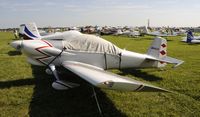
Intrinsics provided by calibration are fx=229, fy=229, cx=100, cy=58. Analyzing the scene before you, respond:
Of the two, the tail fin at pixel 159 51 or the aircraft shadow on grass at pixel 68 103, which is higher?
the tail fin at pixel 159 51

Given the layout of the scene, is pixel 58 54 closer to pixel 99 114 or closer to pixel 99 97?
pixel 99 97

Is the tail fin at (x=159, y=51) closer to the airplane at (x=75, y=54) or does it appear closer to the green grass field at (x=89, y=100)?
the green grass field at (x=89, y=100)

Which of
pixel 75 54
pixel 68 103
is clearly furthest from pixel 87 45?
pixel 68 103

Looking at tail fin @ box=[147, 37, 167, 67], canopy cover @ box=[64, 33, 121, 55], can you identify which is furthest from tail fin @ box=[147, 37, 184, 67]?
canopy cover @ box=[64, 33, 121, 55]

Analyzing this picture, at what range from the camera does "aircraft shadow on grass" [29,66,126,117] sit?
5152mm

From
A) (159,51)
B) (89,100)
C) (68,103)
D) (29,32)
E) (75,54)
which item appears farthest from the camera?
(29,32)

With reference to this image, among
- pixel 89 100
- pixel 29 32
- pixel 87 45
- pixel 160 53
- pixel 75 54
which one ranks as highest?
pixel 29 32

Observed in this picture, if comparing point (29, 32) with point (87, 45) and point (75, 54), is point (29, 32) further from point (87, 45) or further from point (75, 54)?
point (75, 54)

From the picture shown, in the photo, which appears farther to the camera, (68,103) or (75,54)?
(75,54)

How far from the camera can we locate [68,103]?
5.77m

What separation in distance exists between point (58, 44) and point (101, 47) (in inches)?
53.8

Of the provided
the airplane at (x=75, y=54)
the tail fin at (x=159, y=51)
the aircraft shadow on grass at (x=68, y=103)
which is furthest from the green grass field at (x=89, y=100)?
the tail fin at (x=159, y=51)

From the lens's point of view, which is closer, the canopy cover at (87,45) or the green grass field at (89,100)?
the green grass field at (89,100)

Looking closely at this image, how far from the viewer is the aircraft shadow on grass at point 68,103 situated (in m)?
5.15
